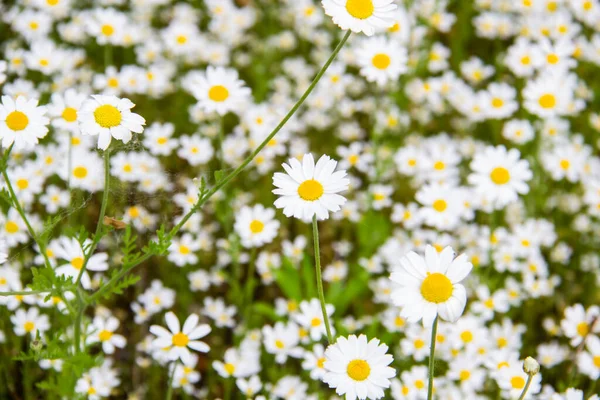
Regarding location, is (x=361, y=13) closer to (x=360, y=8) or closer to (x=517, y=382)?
(x=360, y=8)

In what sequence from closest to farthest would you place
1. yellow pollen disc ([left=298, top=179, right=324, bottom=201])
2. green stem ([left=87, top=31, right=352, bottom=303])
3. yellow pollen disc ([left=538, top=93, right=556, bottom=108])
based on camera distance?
1. green stem ([left=87, top=31, right=352, bottom=303])
2. yellow pollen disc ([left=298, top=179, right=324, bottom=201])
3. yellow pollen disc ([left=538, top=93, right=556, bottom=108])

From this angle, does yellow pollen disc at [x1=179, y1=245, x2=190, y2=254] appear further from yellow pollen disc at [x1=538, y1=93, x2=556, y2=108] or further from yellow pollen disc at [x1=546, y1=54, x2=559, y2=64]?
yellow pollen disc at [x1=546, y1=54, x2=559, y2=64]

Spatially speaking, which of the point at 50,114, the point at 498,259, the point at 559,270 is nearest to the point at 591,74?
the point at 559,270

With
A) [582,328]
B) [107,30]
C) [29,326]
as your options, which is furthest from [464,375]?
[107,30]

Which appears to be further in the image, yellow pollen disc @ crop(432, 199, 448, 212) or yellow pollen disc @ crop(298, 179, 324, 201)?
yellow pollen disc @ crop(432, 199, 448, 212)

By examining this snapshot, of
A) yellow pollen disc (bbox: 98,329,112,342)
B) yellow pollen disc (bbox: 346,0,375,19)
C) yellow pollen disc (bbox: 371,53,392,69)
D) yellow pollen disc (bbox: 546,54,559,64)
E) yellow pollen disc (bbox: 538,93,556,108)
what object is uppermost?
yellow pollen disc (bbox: 546,54,559,64)

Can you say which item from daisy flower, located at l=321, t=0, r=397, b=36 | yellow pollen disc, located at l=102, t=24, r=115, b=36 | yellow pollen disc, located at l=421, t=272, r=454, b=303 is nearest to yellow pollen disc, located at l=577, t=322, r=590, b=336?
yellow pollen disc, located at l=421, t=272, r=454, b=303

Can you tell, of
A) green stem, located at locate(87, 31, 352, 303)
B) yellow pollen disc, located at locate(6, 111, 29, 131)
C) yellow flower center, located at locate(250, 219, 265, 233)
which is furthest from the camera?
Answer: yellow flower center, located at locate(250, 219, 265, 233)
